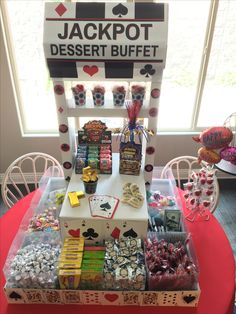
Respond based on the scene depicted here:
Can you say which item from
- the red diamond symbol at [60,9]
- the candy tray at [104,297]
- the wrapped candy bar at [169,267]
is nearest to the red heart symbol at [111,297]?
the candy tray at [104,297]

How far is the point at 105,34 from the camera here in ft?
4.66

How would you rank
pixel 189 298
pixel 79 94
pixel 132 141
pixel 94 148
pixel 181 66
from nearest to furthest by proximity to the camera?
pixel 189 298 → pixel 79 94 → pixel 132 141 → pixel 94 148 → pixel 181 66

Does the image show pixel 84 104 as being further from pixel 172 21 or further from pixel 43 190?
pixel 172 21

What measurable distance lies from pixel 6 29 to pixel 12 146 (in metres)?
1.22

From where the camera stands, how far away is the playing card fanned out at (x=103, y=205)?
155 cm

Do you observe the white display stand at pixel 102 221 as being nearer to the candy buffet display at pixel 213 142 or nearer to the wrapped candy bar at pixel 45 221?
the wrapped candy bar at pixel 45 221

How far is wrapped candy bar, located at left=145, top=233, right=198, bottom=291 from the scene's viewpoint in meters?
1.36

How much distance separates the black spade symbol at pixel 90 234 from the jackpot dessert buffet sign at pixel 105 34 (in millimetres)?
881

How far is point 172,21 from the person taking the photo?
2.78 m

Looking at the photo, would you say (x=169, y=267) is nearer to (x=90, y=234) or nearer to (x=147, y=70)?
(x=90, y=234)

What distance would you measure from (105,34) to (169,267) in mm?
1193

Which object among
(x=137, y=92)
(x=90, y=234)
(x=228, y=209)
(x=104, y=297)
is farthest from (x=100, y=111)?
(x=228, y=209)

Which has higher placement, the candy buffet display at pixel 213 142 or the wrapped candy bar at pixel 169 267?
the candy buffet display at pixel 213 142

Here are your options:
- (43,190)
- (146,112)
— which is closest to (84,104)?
(146,112)
